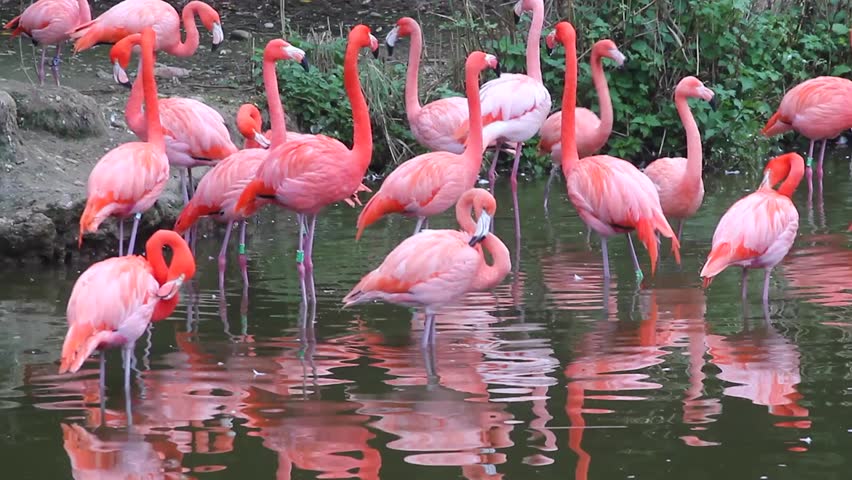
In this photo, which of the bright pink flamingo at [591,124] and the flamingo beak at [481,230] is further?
the bright pink flamingo at [591,124]

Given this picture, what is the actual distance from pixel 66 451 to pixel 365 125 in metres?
2.77

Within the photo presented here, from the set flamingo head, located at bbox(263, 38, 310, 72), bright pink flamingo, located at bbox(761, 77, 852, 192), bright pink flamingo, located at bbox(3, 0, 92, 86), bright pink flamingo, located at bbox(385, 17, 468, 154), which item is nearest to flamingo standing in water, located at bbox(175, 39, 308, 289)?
flamingo head, located at bbox(263, 38, 310, 72)

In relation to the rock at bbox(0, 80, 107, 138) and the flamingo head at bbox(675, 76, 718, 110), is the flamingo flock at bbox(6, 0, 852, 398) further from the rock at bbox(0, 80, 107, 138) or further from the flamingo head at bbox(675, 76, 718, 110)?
the rock at bbox(0, 80, 107, 138)

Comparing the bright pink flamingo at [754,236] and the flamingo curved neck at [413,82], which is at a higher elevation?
the flamingo curved neck at [413,82]

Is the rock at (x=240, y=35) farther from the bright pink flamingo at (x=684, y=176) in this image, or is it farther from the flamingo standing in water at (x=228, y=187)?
the bright pink flamingo at (x=684, y=176)

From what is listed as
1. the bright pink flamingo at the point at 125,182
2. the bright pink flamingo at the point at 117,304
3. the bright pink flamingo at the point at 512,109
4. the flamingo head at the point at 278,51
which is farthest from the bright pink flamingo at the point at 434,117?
the bright pink flamingo at the point at 117,304

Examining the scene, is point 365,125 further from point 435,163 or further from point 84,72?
point 84,72

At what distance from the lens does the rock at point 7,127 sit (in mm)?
7691

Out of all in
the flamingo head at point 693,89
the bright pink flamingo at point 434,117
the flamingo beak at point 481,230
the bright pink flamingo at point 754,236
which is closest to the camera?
the flamingo beak at point 481,230

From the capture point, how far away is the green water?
414 cm

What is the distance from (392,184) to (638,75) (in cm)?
435

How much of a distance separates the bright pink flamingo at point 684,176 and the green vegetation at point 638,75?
2.71 metres

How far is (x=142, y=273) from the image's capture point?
5062 mm

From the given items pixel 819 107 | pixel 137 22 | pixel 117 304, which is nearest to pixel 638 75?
pixel 819 107
